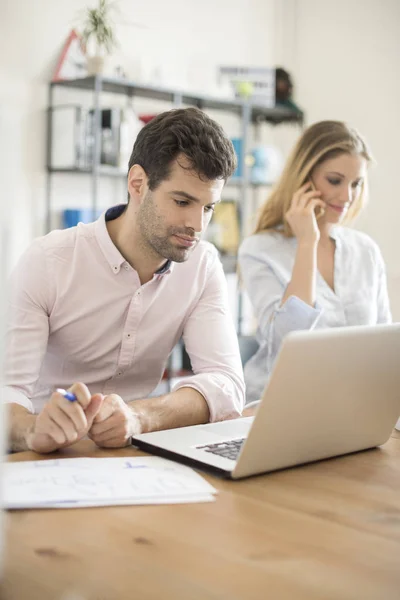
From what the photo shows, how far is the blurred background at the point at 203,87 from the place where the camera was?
12.5 feet

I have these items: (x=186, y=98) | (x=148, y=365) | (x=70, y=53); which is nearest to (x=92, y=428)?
(x=148, y=365)

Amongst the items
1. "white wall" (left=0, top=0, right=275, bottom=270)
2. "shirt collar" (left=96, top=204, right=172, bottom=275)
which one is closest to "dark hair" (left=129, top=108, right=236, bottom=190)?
"shirt collar" (left=96, top=204, right=172, bottom=275)

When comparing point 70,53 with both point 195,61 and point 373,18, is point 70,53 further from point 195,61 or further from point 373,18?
point 373,18

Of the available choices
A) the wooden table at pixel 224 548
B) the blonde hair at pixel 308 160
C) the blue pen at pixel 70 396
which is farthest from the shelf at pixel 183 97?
the wooden table at pixel 224 548

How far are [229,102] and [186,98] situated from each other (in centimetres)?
24

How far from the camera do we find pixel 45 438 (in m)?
1.23

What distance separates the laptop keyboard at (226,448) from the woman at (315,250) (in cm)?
109

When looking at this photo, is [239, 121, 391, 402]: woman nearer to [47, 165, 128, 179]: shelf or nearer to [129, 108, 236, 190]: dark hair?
[129, 108, 236, 190]: dark hair

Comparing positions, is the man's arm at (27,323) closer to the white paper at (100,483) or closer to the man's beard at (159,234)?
the man's beard at (159,234)

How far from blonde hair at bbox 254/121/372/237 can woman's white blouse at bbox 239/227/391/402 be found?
74mm

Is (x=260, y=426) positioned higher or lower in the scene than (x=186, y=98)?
lower

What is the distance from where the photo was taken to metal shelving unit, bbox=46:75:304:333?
3.80 meters

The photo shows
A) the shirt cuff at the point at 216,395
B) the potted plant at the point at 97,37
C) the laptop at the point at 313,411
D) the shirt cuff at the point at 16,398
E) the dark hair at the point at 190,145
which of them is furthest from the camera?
the potted plant at the point at 97,37

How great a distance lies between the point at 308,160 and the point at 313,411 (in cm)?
154
